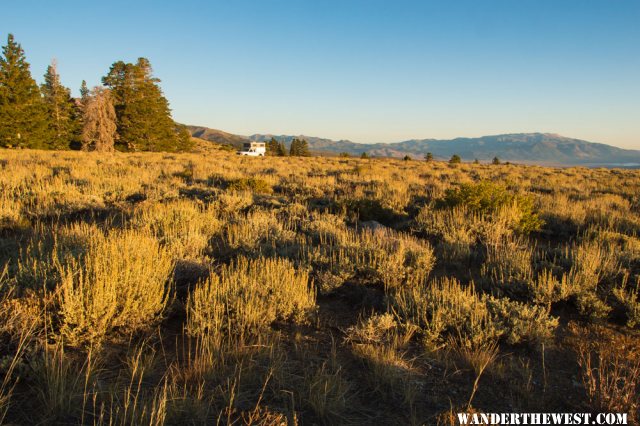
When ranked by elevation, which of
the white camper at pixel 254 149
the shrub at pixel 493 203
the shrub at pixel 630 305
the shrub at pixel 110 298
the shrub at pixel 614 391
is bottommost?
the shrub at pixel 614 391

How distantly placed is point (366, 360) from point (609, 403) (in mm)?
1755

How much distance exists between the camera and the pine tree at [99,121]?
1283 inches

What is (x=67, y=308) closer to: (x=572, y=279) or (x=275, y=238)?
(x=275, y=238)

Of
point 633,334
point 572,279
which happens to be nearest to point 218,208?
point 572,279

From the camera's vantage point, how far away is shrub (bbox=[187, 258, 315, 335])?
335 cm

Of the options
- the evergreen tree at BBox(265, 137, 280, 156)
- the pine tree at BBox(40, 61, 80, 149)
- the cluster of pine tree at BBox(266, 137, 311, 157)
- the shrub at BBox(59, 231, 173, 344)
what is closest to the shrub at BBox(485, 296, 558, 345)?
the shrub at BBox(59, 231, 173, 344)

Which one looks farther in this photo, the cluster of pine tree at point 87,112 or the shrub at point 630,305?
the cluster of pine tree at point 87,112

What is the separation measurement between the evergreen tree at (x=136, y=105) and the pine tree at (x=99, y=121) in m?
3.28

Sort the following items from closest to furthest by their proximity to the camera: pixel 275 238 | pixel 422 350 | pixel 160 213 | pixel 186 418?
1. pixel 186 418
2. pixel 422 350
3. pixel 275 238
4. pixel 160 213

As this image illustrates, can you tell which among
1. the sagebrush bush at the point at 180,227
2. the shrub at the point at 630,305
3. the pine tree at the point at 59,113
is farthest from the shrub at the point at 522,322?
the pine tree at the point at 59,113

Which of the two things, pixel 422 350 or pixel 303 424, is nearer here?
pixel 303 424

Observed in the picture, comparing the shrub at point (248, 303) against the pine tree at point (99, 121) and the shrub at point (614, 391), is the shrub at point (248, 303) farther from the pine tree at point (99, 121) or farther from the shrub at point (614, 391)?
the pine tree at point (99, 121)

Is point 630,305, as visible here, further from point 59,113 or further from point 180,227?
point 59,113

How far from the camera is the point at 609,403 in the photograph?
8.39ft
